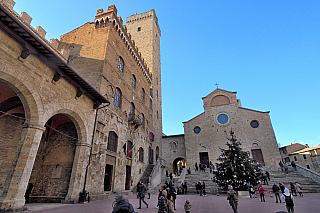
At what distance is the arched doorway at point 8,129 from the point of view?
9.24 metres

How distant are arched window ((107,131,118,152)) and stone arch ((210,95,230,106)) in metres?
20.4

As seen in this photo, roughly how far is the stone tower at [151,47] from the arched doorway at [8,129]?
54.9 ft

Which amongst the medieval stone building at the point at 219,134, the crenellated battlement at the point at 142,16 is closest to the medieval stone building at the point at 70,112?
the medieval stone building at the point at 219,134

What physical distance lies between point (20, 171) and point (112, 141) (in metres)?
7.56

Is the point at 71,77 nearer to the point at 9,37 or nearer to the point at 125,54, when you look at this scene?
the point at 9,37

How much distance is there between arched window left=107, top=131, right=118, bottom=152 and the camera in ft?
45.3

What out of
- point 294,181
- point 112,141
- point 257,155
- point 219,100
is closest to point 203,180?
point 294,181

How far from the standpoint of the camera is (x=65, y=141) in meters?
11.4

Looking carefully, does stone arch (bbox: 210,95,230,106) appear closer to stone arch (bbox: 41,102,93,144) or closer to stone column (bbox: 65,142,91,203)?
stone arch (bbox: 41,102,93,144)

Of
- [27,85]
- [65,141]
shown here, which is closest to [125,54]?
[65,141]

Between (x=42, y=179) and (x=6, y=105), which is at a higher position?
(x=6, y=105)

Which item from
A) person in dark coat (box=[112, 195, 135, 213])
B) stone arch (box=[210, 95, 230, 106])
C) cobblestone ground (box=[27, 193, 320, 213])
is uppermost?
stone arch (box=[210, 95, 230, 106])

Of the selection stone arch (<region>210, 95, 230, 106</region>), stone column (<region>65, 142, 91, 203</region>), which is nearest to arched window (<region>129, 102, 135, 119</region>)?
stone column (<region>65, 142, 91, 203</region>)

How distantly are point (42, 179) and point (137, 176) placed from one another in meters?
9.27
